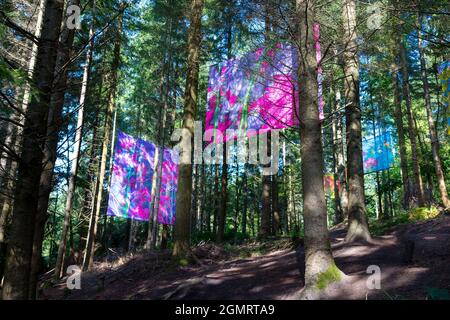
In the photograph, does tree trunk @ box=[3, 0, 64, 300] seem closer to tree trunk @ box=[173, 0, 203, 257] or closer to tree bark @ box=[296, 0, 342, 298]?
tree bark @ box=[296, 0, 342, 298]

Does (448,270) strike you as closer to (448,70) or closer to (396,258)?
(396,258)

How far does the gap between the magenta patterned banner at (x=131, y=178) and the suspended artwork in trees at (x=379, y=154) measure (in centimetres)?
1057

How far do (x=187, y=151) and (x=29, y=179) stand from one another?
676 centimetres

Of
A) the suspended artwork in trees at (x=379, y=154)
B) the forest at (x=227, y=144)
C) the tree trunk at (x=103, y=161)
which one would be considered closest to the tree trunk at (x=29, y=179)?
the forest at (x=227, y=144)

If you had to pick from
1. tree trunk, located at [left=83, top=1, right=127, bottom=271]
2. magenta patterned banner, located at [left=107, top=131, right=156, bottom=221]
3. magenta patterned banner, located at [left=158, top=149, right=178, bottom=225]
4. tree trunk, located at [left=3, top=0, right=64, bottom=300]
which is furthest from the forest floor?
magenta patterned banner, located at [left=158, top=149, right=178, bottom=225]

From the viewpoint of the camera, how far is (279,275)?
7.23 metres

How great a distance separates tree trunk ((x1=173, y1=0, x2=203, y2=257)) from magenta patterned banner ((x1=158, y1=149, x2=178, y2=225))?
7.06m

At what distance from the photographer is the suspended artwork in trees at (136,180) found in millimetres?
14180

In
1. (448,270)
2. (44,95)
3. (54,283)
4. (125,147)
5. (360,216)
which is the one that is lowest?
(54,283)

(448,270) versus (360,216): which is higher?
(360,216)

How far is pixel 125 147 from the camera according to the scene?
14625mm

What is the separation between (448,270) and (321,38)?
4875 millimetres

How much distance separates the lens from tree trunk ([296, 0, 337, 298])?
18.2 ft
